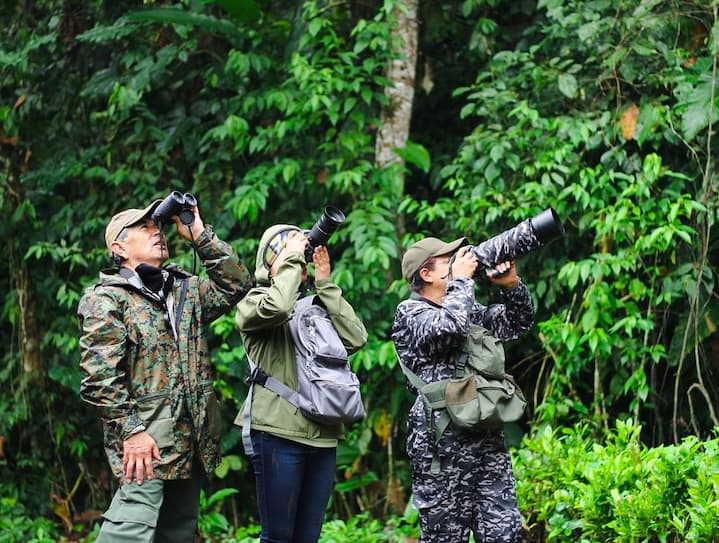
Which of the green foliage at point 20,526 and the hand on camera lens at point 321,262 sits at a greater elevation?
the hand on camera lens at point 321,262

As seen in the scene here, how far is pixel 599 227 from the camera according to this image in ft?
17.1

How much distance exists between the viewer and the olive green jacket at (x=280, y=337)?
348 cm

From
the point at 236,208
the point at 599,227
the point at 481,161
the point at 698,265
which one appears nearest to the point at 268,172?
the point at 236,208

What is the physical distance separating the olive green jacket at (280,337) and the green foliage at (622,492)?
1166 mm

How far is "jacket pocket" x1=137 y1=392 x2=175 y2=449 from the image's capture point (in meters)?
3.53

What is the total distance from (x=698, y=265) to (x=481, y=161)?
137 cm

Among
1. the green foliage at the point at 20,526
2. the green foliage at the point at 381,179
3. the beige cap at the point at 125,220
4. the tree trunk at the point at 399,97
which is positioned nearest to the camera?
the beige cap at the point at 125,220

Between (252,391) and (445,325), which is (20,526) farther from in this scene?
(445,325)

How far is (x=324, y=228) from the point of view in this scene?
12.0 ft

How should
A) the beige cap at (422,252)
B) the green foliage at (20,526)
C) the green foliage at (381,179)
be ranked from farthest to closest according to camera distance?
the green foliage at (20,526)
the green foliage at (381,179)
the beige cap at (422,252)

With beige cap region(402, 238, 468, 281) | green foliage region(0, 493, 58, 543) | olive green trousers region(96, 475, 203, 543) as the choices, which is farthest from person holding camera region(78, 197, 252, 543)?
green foliage region(0, 493, 58, 543)

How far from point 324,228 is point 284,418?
719 mm

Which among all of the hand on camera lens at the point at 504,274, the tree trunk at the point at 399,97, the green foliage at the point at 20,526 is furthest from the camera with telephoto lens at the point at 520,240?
the green foliage at the point at 20,526

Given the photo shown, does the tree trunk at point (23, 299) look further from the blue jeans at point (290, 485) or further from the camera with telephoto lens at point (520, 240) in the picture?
the camera with telephoto lens at point (520, 240)
